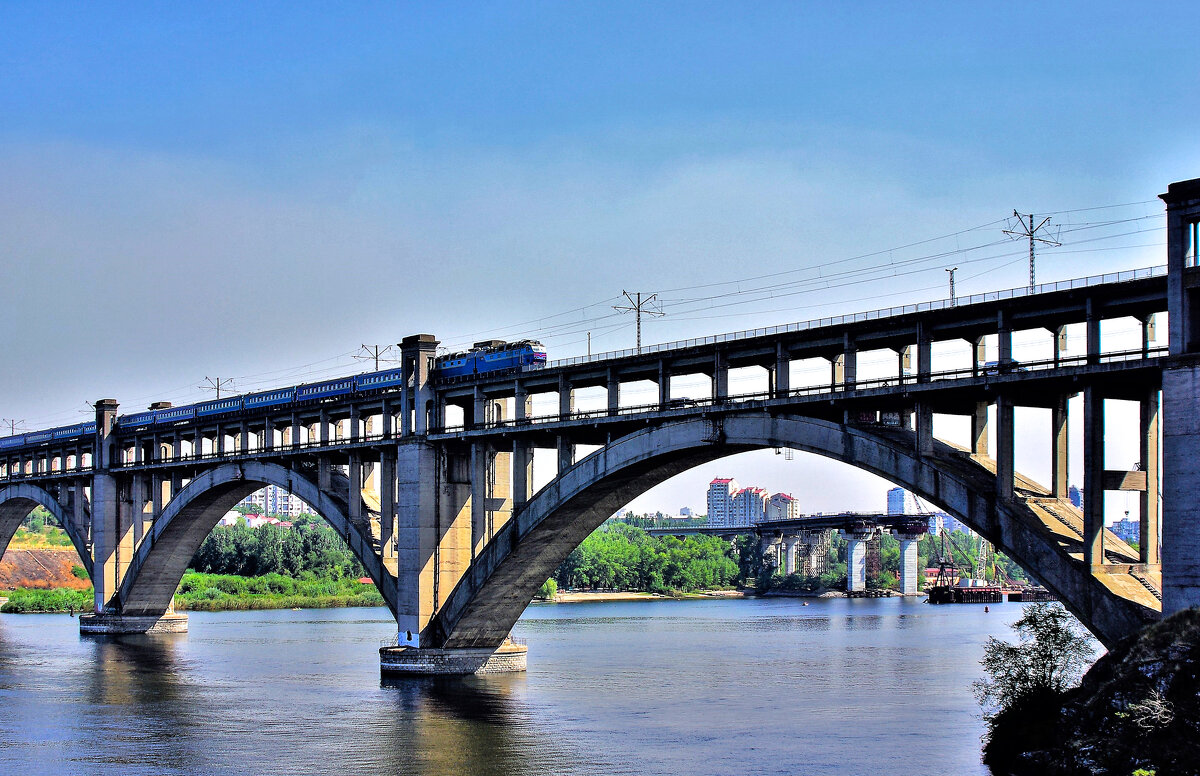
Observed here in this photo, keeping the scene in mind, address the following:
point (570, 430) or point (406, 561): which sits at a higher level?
point (570, 430)

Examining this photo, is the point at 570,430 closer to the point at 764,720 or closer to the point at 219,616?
the point at 764,720

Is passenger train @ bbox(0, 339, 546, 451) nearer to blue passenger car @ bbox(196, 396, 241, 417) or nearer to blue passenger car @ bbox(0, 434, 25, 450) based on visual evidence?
blue passenger car @ bbox(196, 396, 241, 417)

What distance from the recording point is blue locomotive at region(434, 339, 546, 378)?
62.4 metres

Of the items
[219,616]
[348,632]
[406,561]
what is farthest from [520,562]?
[219,616]

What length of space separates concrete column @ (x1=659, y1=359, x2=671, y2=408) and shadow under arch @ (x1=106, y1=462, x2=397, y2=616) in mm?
19984

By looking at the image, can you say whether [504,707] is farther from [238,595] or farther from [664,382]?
[238,595]

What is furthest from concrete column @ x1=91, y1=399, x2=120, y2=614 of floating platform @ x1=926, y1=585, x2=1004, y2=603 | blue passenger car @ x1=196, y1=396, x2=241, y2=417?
floating platform @ x1=926, y1=585, x2=1004, y2=603

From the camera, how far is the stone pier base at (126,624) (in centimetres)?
9781

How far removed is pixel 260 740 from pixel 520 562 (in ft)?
59.3

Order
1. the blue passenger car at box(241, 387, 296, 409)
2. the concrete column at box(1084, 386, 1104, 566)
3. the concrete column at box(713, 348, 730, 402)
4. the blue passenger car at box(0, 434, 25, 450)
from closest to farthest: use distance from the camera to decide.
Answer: the concrete column at box(1084, 386, 1104, 566)
the concrete column at box(713, 348, 730, 402)
the blue passenger car at box(241, 387, 296, 409)
the blue passenger car at box(0, 434, 25, 450)

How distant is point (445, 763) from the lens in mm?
42594

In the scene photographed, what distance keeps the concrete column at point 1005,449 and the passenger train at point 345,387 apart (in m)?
25.8

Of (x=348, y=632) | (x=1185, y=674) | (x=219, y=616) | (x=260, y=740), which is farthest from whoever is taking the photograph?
(x=219, y=616)

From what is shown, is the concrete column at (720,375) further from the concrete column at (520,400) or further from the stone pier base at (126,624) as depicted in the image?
the stone pier base at (126,624)
